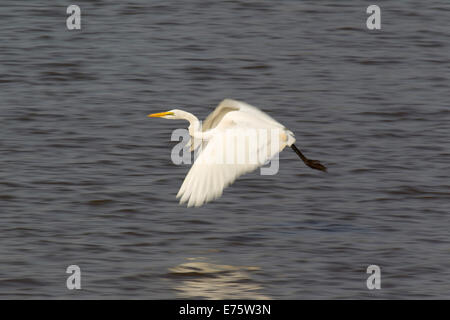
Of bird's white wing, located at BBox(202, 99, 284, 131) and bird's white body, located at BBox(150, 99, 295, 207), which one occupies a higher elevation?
bird's white wing, located at BBox(202, 99, 284, 131)

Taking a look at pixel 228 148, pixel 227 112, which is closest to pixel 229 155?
pixel 228 148

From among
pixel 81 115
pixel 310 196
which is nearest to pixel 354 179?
pixel 310 196

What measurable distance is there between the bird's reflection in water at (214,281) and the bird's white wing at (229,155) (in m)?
0.73

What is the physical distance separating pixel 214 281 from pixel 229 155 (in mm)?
1021

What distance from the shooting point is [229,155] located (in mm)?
7500

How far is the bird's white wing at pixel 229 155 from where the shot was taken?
7.21 meters

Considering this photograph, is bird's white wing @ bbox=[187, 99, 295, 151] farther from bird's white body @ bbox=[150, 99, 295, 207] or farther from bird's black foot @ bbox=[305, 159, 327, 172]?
bird's black foot @ bbox=[305, 159, 327, 172]

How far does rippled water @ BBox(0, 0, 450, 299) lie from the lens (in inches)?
322

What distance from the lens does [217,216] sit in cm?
926

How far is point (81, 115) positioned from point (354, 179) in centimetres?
330

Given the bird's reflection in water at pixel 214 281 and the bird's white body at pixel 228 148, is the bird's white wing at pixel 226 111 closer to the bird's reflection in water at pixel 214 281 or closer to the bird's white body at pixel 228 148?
the bird's white body at pixel 228 148

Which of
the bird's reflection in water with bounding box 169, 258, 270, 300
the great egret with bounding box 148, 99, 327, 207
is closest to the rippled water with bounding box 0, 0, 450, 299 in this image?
the bird's reflection in water with bounding box 169, 258, 270, 300

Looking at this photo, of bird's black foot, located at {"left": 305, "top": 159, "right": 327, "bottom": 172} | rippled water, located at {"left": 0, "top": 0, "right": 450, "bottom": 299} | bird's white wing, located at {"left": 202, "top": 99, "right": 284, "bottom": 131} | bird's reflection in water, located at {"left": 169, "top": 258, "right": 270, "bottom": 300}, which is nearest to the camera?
bird's reflection in water, located at {"left": 169, "top": 258, "right": 270, "bottom": 300}

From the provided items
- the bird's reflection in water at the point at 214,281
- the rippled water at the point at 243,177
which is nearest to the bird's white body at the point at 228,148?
the bird's reflection in water at the point at 214,281
